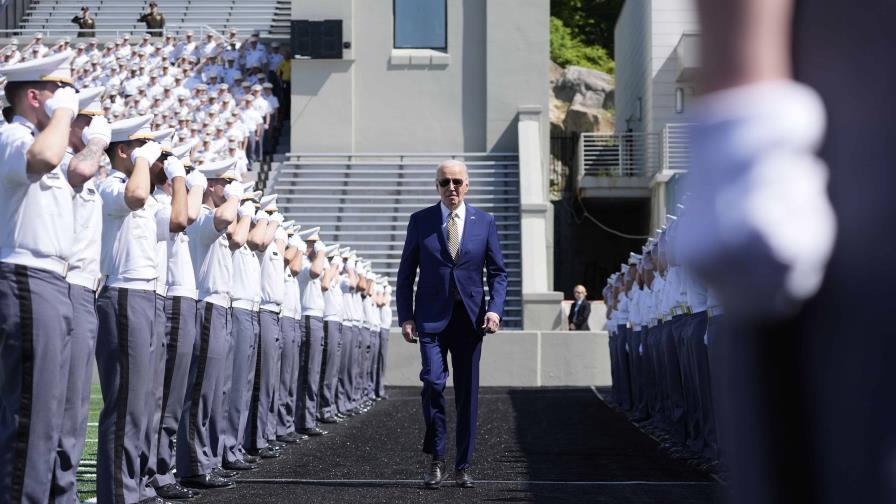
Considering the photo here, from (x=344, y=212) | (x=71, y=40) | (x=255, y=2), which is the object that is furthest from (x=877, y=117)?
(x=255, y=2)

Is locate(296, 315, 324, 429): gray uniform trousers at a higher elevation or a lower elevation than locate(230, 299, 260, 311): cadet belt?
lower

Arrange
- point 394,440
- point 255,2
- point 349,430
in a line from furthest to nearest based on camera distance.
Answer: point 255,2 → point 349,430 → point 394,440

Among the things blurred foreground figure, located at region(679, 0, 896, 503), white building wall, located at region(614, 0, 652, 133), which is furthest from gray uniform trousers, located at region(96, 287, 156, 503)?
white building wall, located at region(614, 0, 652, 133)

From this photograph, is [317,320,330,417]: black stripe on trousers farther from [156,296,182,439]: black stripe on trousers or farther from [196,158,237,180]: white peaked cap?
[156,296,182,439]: black stripe on trousers

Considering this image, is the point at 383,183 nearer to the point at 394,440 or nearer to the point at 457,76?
the point at 457,76

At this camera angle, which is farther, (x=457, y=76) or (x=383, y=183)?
(x=457, y=76)

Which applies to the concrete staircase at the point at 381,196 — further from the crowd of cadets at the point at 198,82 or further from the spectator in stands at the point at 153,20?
the spectator in stands at the point at 153,20

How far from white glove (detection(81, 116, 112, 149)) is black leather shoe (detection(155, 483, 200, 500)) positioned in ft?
8.51

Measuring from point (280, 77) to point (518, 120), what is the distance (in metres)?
7.24

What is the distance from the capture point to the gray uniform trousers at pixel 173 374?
8.62 meters

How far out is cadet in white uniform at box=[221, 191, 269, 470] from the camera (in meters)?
10.5

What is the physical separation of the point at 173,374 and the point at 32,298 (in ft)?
8.98

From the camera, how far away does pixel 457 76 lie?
3991cm

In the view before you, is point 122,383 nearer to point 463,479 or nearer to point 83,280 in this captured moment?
point 83,280
